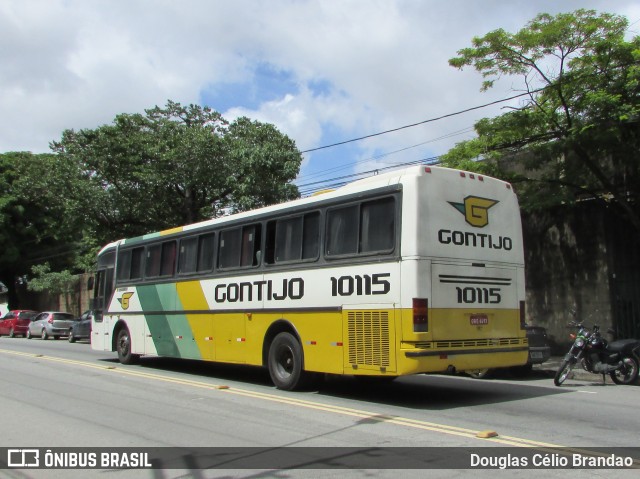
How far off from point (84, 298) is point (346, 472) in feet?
134

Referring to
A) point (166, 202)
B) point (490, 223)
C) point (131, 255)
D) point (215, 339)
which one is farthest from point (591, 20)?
point (166, 202)

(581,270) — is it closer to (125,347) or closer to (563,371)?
(563,371)

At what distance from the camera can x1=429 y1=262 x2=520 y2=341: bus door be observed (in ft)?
29.1

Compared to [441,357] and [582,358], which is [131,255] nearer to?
[441,357]

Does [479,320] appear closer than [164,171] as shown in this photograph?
Yes

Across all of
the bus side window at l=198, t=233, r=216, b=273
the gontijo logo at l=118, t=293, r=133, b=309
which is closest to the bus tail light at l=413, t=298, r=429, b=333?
the bus side window at l=198, t=233, r=216, b=273

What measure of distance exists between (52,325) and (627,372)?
90.3 ft

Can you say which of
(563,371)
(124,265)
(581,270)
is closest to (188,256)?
(124,265)

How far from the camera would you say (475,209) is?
9.63m

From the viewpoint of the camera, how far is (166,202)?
26.9m

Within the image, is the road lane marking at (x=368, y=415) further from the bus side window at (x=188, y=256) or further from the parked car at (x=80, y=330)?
the parked car at (x=80, y=330)

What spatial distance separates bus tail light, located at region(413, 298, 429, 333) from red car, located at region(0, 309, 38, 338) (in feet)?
103

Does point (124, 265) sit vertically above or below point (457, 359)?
above

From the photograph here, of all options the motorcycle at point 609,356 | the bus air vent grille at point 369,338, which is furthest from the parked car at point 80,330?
the motorcycle at point 609,356
